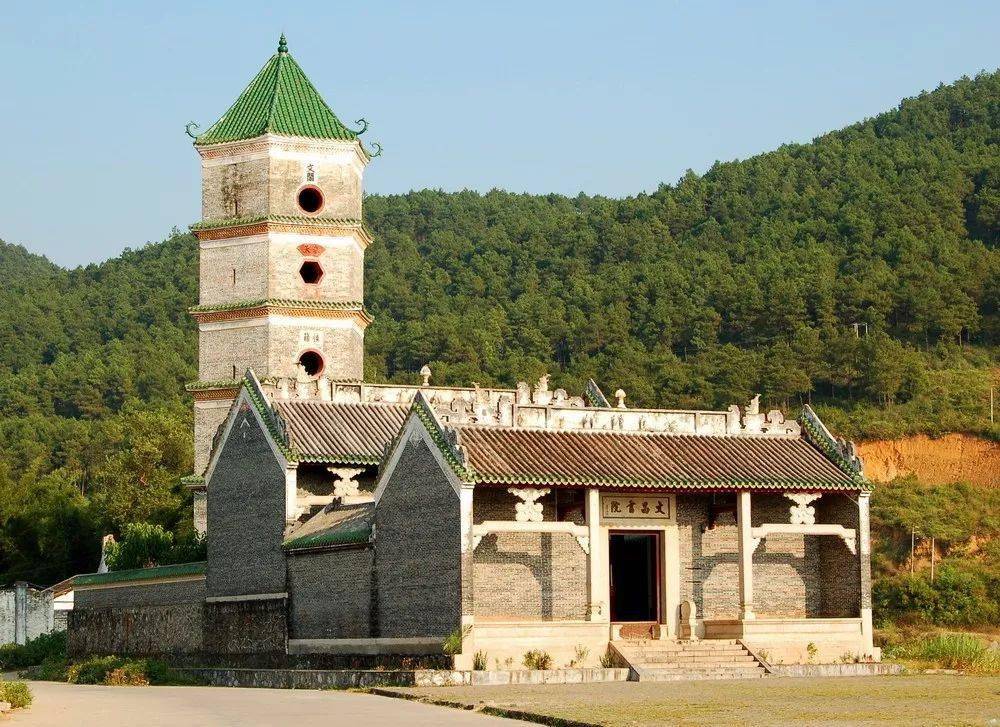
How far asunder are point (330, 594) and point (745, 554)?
819cm

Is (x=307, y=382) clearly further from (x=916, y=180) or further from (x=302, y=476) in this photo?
(x=916, y=180)

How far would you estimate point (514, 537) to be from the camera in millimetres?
32250

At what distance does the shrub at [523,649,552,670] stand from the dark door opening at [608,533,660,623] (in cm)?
350

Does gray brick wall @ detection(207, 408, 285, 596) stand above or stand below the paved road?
above

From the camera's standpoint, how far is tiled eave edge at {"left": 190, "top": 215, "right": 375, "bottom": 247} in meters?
45.2

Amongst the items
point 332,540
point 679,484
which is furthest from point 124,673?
point 679,484

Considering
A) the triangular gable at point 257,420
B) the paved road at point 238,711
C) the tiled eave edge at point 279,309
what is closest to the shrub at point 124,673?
the triangular gable at point 257,420

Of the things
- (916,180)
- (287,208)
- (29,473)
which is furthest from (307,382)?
(916,180)

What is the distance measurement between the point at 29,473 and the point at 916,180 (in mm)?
51183

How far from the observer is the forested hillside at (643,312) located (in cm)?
7750

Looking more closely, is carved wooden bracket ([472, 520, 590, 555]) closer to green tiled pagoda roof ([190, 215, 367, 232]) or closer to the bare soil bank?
green tiled pagoda roof ([190, 215, 367, 232])

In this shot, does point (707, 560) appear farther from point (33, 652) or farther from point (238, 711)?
point (33, 652)

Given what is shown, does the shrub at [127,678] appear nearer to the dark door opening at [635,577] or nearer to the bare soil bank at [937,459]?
the dark door opening at [635,577]

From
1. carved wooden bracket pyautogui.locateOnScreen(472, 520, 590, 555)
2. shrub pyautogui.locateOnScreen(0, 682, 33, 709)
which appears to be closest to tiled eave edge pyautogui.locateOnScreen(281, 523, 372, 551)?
carved wooden bracket pyautogui.locateOnScreen(472, 520, 590, 555)
